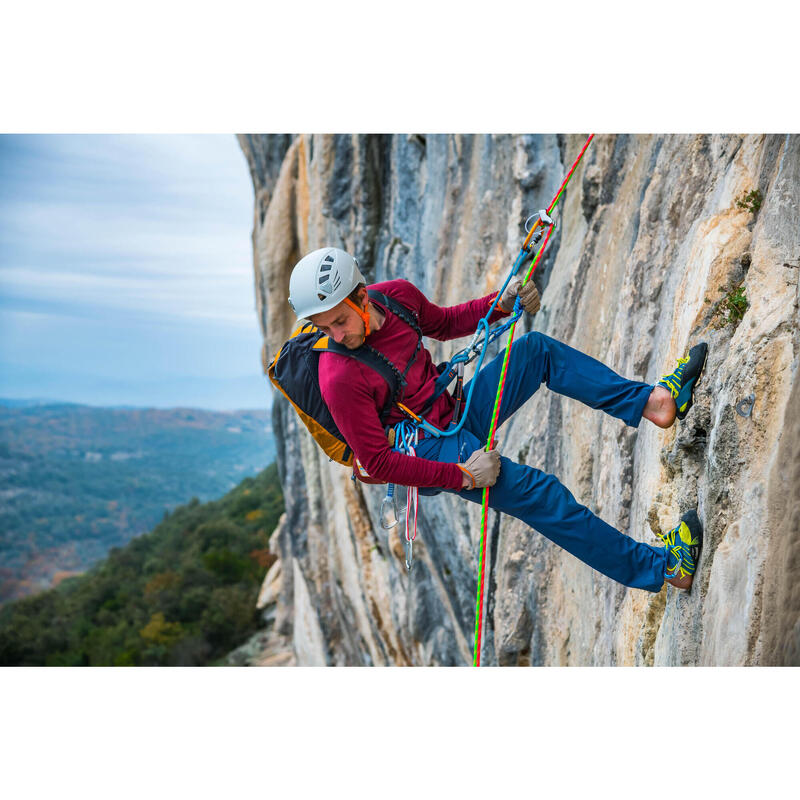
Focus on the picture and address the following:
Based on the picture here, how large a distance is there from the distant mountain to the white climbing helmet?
35.5 meters

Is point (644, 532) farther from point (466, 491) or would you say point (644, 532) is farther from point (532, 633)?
point (532, 633)

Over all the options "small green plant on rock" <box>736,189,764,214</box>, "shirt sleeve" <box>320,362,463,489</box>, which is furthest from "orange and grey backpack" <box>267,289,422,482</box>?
"small green plant on rock" <box>736,189,764,214</box>

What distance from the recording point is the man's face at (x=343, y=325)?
8.77 ft

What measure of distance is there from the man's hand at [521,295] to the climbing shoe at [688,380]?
0.67 m

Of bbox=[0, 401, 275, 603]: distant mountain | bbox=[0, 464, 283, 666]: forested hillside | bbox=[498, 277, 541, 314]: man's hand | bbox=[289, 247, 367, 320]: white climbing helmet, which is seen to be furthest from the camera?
bbox=[0, 401, 275, 603]: distant mountain

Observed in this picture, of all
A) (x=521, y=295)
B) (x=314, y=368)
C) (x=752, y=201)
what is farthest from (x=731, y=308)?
(x=314, y=368)

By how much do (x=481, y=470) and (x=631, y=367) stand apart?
4.10 feet

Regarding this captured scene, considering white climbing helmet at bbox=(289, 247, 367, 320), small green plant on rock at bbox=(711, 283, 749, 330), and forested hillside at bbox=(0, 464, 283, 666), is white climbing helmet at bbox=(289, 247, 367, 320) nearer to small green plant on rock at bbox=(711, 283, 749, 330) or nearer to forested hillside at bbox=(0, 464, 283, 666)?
small green plant on rock at bbox=(711, 283, 749, 330)

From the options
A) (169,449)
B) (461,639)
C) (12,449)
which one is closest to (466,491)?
(461,639)

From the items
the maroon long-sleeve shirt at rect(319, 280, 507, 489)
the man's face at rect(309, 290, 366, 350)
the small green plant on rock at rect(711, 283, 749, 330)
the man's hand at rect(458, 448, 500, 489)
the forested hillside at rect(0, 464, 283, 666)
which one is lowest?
the forested hillside at rect(0, 464, 283, 666)

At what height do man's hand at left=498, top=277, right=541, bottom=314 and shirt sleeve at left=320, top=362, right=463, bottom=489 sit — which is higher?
man's hand at left=498, top=277, right=541, bottom=314

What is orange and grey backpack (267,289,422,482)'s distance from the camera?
9.18 ft

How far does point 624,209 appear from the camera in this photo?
3898 millimetres

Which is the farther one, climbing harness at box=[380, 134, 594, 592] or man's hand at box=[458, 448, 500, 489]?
climbing harness at box=[380, 134, 594, 592]
